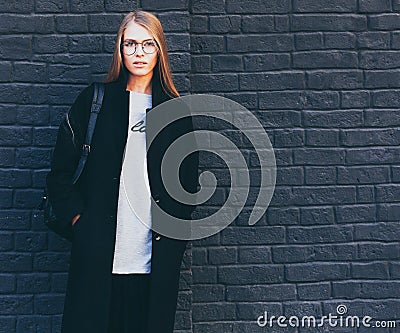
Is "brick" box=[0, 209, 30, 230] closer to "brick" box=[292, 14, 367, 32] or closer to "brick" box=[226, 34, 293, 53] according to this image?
"brick" box=[226, 34, 293, 53]

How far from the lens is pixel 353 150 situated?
4.17 metres

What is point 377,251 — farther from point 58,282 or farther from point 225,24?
point 58,282

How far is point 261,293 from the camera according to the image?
4.14m

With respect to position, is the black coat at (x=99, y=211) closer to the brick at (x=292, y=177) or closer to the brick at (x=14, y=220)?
the brick at (x=14, y=220)

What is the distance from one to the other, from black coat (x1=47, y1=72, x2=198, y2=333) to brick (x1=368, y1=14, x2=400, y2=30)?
5.01 ft

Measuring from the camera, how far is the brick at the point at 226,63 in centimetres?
413

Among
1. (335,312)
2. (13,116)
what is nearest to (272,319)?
(335,312)

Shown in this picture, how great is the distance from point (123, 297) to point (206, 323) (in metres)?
0.90

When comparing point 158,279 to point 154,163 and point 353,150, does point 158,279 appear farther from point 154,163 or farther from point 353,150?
point 353,150

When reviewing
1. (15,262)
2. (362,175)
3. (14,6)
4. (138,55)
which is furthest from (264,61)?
(15,262)

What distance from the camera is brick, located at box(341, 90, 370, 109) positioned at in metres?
4.18

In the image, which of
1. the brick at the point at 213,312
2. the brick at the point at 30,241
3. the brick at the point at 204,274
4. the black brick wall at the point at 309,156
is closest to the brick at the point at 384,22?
the black brick wall at the point at 309,156

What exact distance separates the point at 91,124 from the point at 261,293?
152 centimetres

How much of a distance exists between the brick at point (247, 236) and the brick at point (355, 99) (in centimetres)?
90
